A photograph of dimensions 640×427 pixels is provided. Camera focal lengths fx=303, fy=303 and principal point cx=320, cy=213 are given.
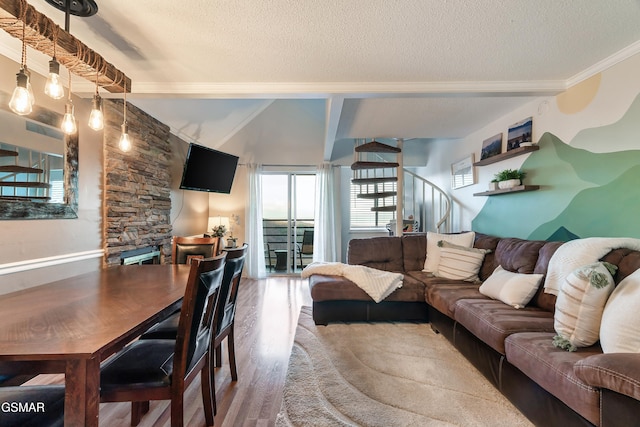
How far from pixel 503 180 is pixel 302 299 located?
295 centimetres

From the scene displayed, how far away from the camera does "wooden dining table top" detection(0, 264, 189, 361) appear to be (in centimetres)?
99

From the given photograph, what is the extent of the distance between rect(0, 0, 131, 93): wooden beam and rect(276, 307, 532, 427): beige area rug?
2285 mm

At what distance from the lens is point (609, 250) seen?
1.96m

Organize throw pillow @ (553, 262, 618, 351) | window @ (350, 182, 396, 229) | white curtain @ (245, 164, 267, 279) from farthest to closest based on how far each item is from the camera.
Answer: window @ (350, 182, 396, 229) < white curtain @ (245, 164, 267, 279) < throw pillow @ (553, 262, 618, 351)

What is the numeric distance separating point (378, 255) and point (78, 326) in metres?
3.14

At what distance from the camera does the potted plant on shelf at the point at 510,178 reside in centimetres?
326

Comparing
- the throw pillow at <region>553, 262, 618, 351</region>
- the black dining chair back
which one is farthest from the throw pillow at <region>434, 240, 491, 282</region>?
the black dining chair back

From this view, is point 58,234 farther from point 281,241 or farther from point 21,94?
point 281,241

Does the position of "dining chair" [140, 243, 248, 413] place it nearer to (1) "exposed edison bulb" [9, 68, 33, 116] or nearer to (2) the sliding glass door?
(1) "exposed edison bulb" [9, 68, 33, 116]

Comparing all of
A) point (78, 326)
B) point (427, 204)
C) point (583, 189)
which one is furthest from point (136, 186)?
point (427, 204)

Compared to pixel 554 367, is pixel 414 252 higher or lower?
higher

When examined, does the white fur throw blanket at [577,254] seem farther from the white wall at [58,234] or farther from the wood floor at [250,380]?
the white wall at [58,234]

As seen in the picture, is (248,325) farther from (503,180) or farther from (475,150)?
(475,150)

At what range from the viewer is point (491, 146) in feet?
12.7
